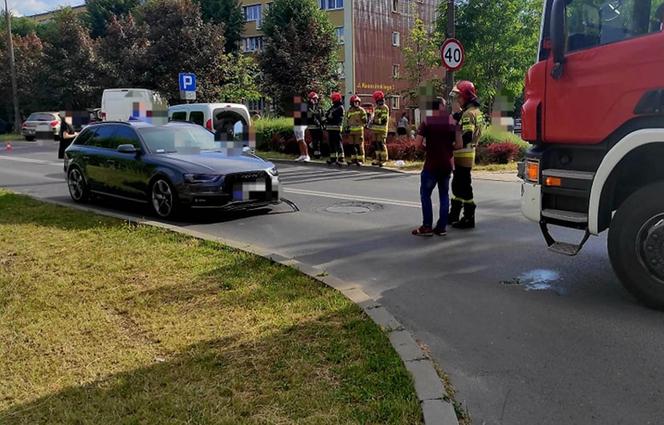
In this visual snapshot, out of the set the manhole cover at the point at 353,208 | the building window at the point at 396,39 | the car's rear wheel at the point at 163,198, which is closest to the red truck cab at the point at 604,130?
the manhole cover at the point at 353,208

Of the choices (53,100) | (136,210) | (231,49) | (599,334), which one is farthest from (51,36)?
(599,334)

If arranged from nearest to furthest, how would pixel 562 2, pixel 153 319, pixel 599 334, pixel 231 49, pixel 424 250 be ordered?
pixel 599 334
pixel 153 319
pixel 562 2
pixel 424 250
pixel 231 49

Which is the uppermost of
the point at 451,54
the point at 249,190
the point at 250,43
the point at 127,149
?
the point at 250,43

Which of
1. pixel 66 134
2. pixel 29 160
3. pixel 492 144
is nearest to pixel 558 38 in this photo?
pixel 492 144

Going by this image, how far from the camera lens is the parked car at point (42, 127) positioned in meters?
32.1

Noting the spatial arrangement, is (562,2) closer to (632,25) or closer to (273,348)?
(632,25)

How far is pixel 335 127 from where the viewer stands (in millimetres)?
16734

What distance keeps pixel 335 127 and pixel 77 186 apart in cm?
757

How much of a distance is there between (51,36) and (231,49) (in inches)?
507

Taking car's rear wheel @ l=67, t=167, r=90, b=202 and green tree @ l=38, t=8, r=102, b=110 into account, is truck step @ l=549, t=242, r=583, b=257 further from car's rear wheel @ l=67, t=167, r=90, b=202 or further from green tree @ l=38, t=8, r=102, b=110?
green tree @ l=38, t=8, r=102, b=110

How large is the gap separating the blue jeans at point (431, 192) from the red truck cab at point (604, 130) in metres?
2.23

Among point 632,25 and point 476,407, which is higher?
point 632,25

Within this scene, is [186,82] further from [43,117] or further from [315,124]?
[43,117]

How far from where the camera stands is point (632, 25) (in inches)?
197
